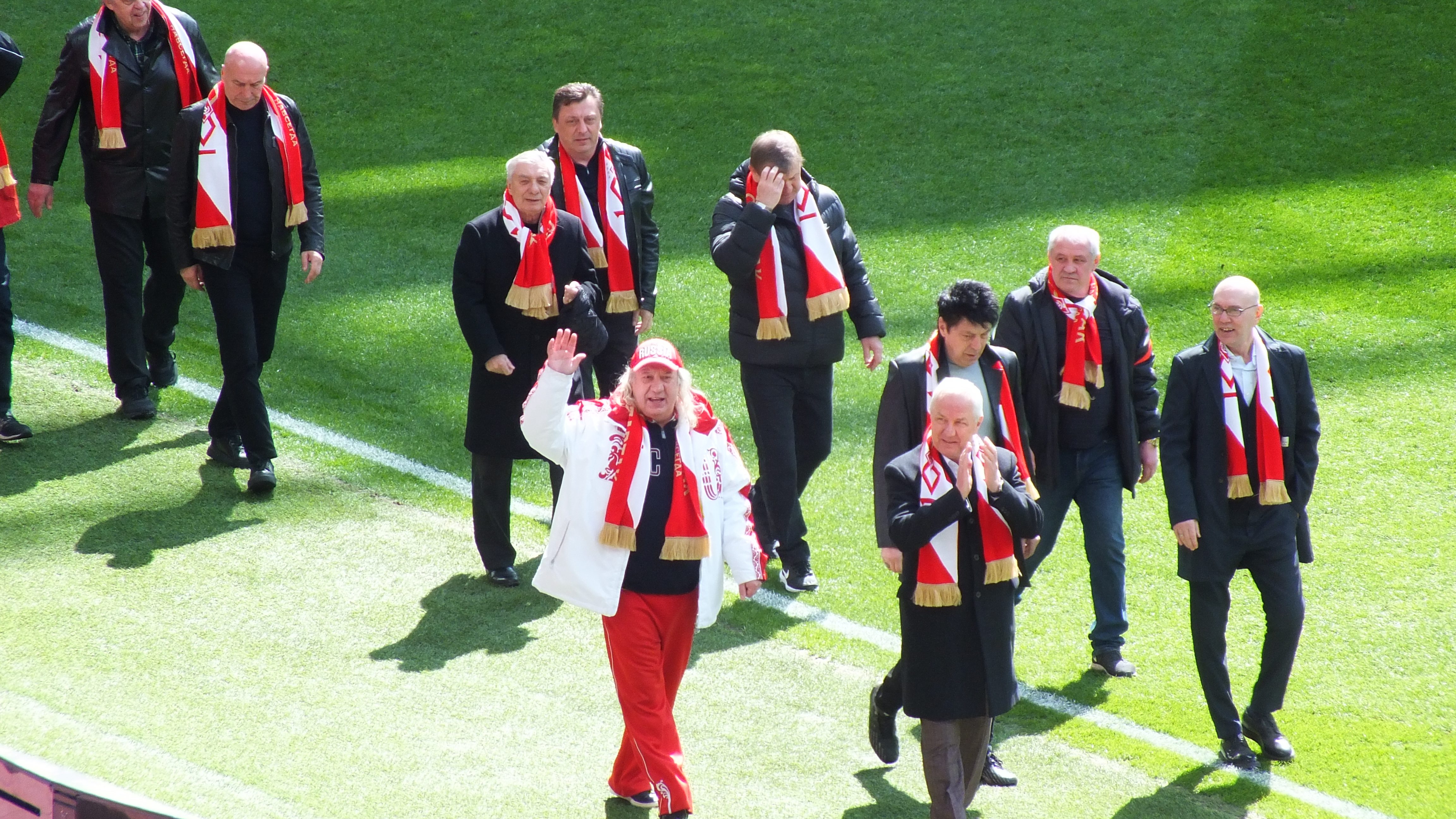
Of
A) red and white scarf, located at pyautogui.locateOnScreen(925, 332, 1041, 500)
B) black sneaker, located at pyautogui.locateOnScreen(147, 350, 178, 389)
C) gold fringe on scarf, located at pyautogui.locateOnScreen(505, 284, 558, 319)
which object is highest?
gold fringe on scarf, located at pyautogui.locateOnScreen(505, 284, 558, 319)

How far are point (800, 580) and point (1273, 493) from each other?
2.28m

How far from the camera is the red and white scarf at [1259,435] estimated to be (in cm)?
553

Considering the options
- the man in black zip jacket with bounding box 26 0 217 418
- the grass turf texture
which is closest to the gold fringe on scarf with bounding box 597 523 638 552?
the grass turf texture

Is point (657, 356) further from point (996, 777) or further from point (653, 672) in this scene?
point (996, 777)

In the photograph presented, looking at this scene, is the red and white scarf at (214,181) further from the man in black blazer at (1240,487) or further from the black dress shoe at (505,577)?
the man in black blazer at (1240,487)

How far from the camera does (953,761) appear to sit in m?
4.89

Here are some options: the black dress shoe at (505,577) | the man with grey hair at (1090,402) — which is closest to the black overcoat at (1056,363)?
the man with grey hair at (1090,402)

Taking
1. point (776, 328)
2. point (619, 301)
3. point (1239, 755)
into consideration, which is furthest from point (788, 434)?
point (1239, 755)

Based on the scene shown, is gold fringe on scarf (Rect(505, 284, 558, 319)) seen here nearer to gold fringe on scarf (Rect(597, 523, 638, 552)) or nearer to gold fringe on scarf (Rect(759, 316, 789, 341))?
gold fringe on scarf (Rect(759, 316, 789, 341))

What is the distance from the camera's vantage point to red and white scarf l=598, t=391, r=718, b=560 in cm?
485

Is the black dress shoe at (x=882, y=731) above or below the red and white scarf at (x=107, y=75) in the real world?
below

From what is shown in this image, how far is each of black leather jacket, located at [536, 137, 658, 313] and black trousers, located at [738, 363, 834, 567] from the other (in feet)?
2.43

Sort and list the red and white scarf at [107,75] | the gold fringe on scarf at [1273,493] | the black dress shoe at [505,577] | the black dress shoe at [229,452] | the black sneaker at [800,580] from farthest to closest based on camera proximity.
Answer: the black dress shoe at [229,452], the red and white scarf at [107,75], the black sneaker at [800,580], the black dress shoe at [505,577], the gold fringe on scarf at [1273,493]

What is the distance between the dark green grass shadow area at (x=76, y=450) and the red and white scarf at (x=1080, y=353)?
4.69 metres
